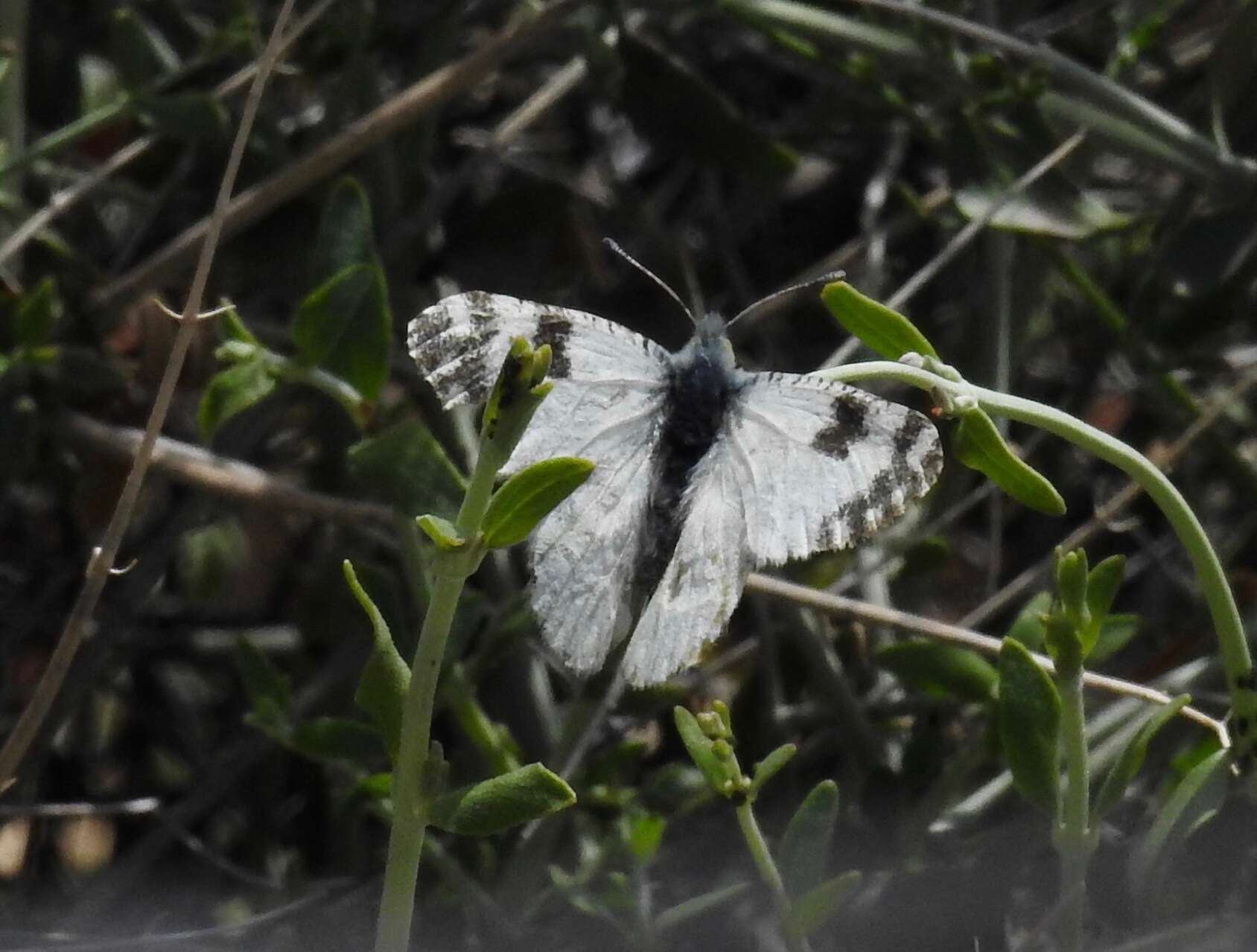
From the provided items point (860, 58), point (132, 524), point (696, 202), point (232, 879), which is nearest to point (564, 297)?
point (696, 202)

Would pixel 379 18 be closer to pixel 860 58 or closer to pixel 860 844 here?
pixel 860 58

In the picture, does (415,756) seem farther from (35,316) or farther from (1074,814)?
(35,316)

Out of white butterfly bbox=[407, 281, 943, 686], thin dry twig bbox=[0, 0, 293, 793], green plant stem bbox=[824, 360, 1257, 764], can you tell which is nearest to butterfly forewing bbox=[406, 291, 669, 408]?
white butterfly bbox=[407, 281, 943, 686]

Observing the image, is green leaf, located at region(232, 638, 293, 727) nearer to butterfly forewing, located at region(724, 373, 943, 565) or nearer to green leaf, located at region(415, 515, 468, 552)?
butterfly forewing, located at region(724, 373, 943, 565)

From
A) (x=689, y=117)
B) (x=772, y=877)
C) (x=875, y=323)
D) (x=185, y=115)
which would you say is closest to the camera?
(x=772, y=877)

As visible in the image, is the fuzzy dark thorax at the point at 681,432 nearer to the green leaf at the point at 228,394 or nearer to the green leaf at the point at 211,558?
the green leaf at the point at 228,394

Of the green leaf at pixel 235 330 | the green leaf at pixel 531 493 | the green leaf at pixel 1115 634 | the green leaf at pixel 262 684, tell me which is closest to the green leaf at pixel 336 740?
the green leaf at pixel 262 684

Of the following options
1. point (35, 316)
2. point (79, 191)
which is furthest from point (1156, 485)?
point (79, 191)
